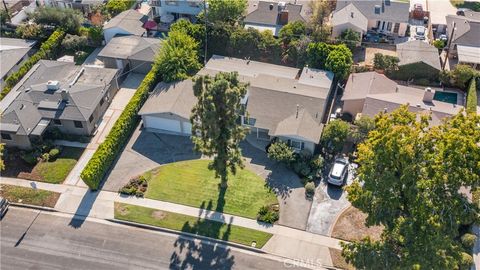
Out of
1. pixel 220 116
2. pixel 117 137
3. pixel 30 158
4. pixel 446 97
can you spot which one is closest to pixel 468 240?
A: pixel 446 97

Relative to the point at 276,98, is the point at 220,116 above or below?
above

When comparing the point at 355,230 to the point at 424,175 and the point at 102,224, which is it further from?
the point at 102,224

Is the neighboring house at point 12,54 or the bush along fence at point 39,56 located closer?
the bush along fence at point 39,56

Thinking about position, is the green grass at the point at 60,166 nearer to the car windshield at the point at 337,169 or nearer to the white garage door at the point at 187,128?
the white garage door at the point at 187,128

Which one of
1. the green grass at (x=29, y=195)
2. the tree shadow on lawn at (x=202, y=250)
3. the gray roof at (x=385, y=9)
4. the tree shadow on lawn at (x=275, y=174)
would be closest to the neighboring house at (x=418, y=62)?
the gray roof at (x=385, y=9)

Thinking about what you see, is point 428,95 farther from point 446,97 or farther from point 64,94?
point 64,94

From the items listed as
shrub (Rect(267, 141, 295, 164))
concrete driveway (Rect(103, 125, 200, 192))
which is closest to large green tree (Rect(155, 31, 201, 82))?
concrete driveway (Rect(103, 125, 200, 192))
